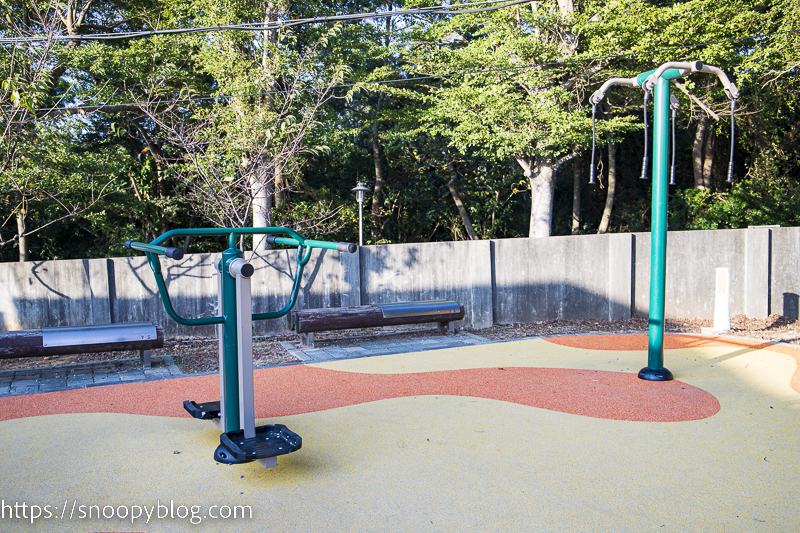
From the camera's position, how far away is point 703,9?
39.1 feet

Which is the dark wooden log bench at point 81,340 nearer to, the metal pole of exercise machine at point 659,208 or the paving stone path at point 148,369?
the paving stone path at point 148,369

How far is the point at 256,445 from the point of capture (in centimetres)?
346

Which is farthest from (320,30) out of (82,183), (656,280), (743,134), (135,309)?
(743,134)

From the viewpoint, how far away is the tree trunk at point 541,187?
546 inches

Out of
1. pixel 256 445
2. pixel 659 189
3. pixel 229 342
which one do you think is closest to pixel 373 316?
pixel 659 189

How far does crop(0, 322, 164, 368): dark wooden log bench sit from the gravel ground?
53 cm

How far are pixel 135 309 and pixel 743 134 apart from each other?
55.2ft

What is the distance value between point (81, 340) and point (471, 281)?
5615 mm

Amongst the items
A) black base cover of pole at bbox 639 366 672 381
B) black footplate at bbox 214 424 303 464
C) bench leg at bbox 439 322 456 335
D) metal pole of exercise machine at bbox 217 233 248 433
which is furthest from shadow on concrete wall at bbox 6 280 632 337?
black footplate at bbox 214 424 303 464

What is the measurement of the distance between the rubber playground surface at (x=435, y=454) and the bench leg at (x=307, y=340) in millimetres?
1615

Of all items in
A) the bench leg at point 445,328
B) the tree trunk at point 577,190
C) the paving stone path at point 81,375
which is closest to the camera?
the paving stone path at point 81,375

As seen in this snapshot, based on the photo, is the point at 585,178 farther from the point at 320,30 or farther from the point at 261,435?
the point at 261,435

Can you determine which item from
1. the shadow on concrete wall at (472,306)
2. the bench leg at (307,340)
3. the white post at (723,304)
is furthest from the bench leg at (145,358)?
the white post at (723,304)

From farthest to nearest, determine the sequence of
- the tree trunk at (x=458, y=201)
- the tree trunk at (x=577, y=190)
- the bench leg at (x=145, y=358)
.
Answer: the tree trunk at (x=577, y=190), the tree trunk at (x=458, y=201), the bench leg at (x=145, y=358)
